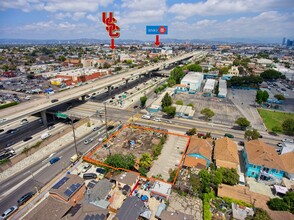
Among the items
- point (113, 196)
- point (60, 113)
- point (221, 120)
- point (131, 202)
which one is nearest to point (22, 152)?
point (60, 113)

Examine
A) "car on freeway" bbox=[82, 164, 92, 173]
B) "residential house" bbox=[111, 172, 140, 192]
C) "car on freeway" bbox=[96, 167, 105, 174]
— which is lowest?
"car on freeway" bbox=[82, 164, 92, 173]

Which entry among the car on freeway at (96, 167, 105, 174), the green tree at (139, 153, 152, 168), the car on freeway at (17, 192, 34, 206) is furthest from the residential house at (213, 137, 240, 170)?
the car on freeway at (17, 192, 34, 206)

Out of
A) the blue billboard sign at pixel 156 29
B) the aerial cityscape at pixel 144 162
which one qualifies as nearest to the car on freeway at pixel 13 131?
the aerial cityscape at pixel 144 162

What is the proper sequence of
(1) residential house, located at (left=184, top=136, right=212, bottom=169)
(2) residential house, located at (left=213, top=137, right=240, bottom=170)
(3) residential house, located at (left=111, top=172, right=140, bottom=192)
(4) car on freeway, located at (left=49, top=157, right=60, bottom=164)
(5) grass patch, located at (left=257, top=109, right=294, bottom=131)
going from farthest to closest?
(5) grass patch, located at (left=257, top=109, right=294, bottom=131), (4) car on freeway, located at (left=49, top=157, right=60, bottom=164), (1) residential house, located at (left=184, top=136, right=212, bottom=169), (2) residential house, located at (left=213, top=137, right=240, bottom=170), (3) residential house, located at (left=111, top=172, right=140, bottom=192)

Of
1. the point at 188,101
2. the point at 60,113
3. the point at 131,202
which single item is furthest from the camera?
the point at 188,101

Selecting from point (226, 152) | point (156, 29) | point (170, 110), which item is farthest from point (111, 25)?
point (226, 152)

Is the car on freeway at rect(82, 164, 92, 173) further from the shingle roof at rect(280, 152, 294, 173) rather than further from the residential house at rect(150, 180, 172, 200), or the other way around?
the shingle roof at rect(280, 152, 294, 173)

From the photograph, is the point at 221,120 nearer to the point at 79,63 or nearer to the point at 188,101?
the point at 188,101
